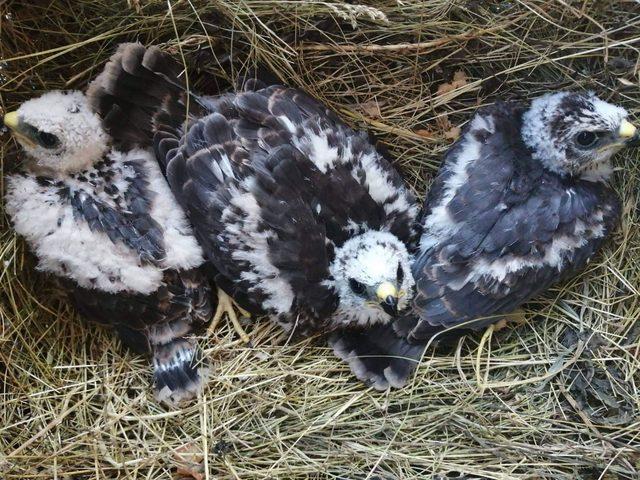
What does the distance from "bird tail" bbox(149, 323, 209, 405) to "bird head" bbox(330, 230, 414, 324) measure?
0.81 metres

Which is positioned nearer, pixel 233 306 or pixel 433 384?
pixel 433 384

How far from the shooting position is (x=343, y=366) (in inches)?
129

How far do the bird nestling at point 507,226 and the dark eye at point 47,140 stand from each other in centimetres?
171

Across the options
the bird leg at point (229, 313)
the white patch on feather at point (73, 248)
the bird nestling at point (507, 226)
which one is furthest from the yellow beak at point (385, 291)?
the white patch on feather at point (73, 248)

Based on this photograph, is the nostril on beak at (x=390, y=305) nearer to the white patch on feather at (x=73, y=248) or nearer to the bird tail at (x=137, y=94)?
the white patch on feather at (x=73, y=248)

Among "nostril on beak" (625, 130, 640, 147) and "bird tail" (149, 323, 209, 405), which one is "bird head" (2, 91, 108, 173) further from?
"nostril on beak" (625, 130, 640, 147)

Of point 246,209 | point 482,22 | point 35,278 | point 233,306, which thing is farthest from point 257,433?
point 482,22

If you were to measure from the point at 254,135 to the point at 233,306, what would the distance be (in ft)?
3.11

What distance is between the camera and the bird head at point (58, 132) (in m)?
2.94

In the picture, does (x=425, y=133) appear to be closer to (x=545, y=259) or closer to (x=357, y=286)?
(x=545, y=259)

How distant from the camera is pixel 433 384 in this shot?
3.18 metres

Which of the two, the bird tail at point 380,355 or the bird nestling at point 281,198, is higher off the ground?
the bird nestling at point 281,198

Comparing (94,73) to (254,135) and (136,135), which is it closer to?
(136,135)

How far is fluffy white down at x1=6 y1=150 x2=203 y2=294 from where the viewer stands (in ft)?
9.84
